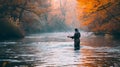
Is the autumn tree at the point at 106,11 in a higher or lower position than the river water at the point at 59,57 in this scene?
higher

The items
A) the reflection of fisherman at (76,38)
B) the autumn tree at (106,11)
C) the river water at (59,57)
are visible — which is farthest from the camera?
the autumn tree at (106,11)

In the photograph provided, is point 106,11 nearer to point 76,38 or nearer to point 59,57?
point 76,38

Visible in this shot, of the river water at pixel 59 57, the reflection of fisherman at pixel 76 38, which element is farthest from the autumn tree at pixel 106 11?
the reflection of fisherman at pixel 76 38

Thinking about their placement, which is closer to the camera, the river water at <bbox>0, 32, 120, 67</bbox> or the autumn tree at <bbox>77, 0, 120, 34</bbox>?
the river water at <bbox>0, 32, 120, 67</bbox>

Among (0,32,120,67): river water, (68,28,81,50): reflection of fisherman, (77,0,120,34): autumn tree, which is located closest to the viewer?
(0,32,120,67): river water

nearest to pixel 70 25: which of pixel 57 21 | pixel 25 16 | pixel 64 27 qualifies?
pixel 64 27

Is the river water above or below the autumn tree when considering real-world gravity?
below

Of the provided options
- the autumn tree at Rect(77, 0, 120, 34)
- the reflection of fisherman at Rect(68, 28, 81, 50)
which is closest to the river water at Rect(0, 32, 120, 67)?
the reflection of fisherman at Rect(68, 28, 81, 50)

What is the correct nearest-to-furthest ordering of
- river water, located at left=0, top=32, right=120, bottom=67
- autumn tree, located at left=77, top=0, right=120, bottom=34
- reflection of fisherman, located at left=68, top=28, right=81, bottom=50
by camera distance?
river water, located at left=0, top=32, right=120, bottom=67 < reflection of fisherman, located at left=68, top=28, right=81, bottom=50 < autumn tree, located at left=77, top=0, right=120, bottom=34

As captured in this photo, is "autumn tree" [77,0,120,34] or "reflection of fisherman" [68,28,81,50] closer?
"reflection of fisherman" [68,28,81,50]

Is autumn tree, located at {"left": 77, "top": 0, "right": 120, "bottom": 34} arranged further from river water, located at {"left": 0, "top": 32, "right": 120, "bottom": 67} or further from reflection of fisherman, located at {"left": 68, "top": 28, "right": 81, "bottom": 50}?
reflection of fisherman, located at {"left": 68, "top": 28, "right": 81, "bottom": 50}

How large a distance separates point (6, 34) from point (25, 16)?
1334cm

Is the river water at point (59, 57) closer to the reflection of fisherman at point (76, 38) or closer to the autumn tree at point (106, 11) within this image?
the reflection of fisherman at point (76, 38)

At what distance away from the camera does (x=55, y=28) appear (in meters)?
113
